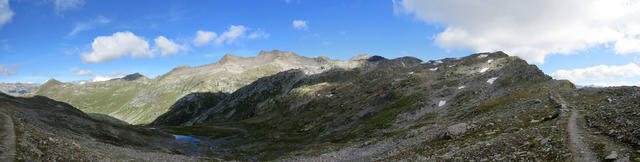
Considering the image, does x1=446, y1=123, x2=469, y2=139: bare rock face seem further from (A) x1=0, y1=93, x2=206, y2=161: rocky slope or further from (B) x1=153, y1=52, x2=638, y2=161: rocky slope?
(A) x1=0, y1=93, x2=206, y2=161: rocky slope

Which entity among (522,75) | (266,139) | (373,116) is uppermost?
(522,75)

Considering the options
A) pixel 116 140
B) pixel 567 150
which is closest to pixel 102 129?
pixel 116 140

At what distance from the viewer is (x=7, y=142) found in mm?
28562

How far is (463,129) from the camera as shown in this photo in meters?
38.3

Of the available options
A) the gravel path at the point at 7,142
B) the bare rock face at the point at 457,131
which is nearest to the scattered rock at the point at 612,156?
the bare rock face at the point at 457,131

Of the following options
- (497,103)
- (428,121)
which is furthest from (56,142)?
(497,103)

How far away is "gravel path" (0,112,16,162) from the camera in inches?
956

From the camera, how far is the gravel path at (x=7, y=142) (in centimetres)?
2427

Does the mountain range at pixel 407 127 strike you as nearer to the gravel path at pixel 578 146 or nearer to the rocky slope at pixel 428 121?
the gravel path at pixel 578 146

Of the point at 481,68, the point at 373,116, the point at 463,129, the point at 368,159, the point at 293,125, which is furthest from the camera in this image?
the point at 293,125

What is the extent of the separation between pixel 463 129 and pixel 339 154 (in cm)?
2105

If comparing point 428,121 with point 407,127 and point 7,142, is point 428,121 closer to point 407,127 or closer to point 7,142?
point 407,127

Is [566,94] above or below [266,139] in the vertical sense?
above

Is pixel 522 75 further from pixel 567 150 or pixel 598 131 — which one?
pixel 567 150
